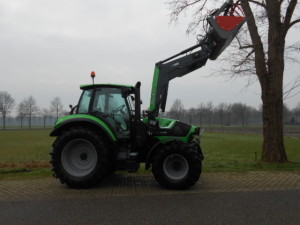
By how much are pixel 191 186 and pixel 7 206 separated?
3814mm

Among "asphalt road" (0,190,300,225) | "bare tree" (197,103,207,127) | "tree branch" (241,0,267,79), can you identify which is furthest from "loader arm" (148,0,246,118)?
"bare tree" (197,103,207,127)

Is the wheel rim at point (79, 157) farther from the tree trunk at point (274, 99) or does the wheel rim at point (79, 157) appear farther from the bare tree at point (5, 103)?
the bare tree at point (5, 103)

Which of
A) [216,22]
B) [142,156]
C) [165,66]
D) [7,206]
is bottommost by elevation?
[7,206]

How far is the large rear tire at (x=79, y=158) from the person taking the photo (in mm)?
7215

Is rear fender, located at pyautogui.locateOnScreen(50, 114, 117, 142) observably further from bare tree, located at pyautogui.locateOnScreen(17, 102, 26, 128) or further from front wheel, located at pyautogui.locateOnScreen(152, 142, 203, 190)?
bare tree, located at pyautogui.locateOnScreen(17, 102, 26, 128)

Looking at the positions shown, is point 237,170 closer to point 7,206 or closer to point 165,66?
point 165,66

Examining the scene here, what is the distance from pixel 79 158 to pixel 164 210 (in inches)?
114

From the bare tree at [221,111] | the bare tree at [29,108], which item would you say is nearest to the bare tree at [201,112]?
the bare tree at [221,111]

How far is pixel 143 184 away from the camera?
7.73 meters

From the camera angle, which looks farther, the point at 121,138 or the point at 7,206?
the point at 121,138

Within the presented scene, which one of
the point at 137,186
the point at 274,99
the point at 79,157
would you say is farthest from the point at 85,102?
the point at 274,99

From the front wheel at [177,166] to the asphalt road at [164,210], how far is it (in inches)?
19.3

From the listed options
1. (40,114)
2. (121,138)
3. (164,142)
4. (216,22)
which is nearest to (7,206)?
(121,138)

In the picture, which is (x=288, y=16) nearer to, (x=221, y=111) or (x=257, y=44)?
(x=257, y=44)
